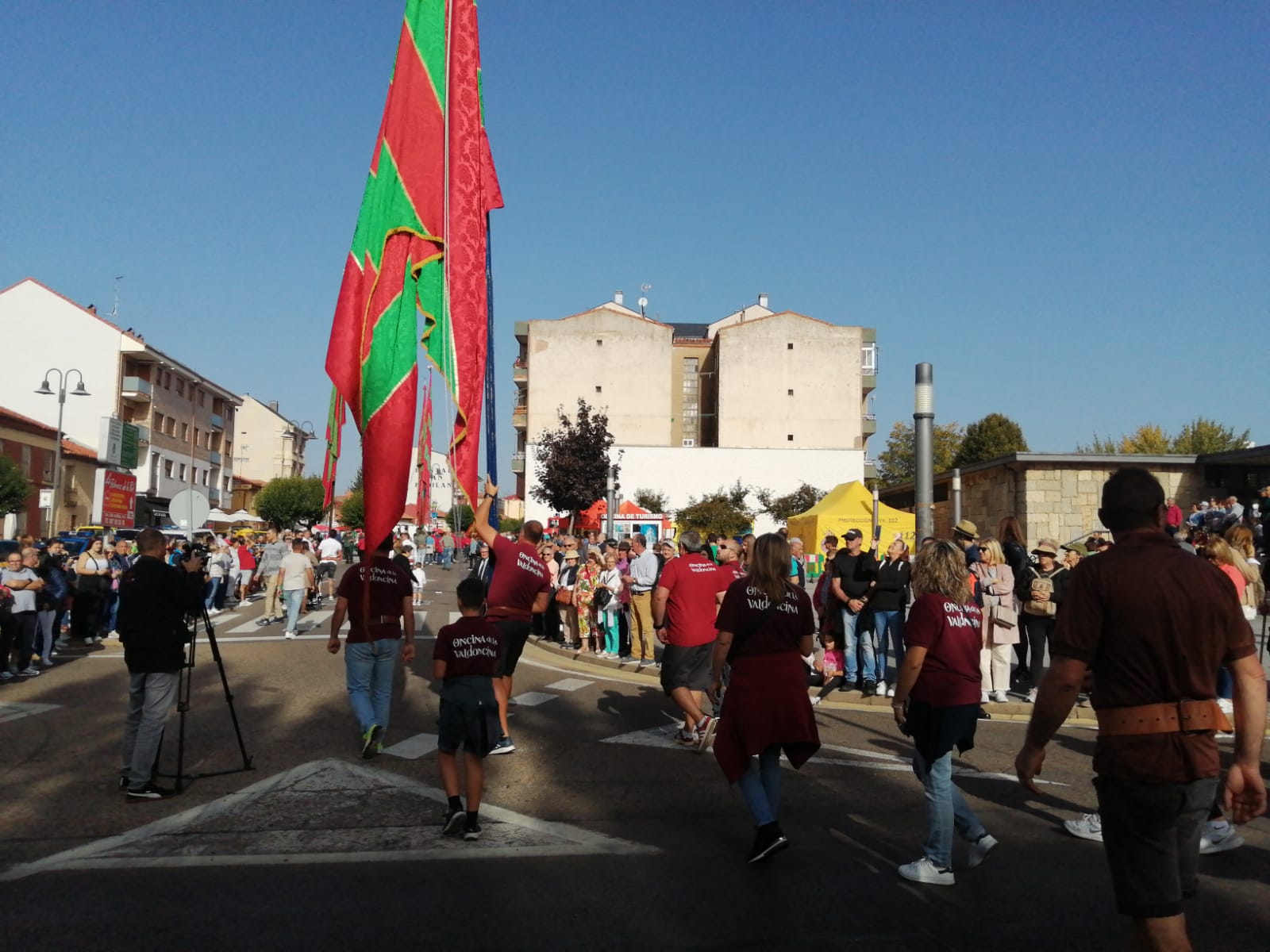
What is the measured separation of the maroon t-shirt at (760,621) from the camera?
18.2 ft

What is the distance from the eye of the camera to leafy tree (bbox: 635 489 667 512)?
55750mm

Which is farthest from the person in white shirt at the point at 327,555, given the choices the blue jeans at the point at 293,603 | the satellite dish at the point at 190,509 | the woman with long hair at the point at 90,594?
the woman with long hair at the point at 90,594

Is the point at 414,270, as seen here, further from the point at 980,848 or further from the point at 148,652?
the point at 980,848

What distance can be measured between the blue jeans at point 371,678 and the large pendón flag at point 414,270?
1712mm

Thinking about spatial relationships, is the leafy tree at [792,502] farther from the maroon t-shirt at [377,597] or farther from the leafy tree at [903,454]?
the maroon t-shirt at [377,597]

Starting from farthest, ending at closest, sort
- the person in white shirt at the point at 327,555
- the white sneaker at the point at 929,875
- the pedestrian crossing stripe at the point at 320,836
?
the person in white shirt at the point at 327,555
the pedestrian crossing stripe at the point at 320,836
the white sneaker at the point at 929,875

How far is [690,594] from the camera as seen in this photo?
839 centimetres

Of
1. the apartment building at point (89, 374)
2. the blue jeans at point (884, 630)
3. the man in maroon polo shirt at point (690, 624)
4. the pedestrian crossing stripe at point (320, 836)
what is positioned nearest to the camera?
the pedestrian crossing stripe at point (320, 836)

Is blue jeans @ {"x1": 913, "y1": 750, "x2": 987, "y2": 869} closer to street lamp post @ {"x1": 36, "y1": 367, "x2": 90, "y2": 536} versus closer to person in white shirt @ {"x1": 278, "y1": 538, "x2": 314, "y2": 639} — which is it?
person in white shirt @ {"x1": 278, "y1": 538, "x2": 314, "y2": 639}

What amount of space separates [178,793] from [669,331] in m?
58.8

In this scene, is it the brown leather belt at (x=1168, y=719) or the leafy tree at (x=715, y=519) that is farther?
the leafy tree at (x=715, y=519)

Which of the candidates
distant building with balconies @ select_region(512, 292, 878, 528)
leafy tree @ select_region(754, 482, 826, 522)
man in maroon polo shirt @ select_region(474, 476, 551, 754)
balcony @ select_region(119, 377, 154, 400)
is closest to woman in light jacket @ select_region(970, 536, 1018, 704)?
man in maroon polo shirt @ select_region(474, 476, 551, 754)

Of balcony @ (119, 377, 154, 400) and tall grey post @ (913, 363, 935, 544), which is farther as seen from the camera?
balcony @ (119, 377, 154, 400)

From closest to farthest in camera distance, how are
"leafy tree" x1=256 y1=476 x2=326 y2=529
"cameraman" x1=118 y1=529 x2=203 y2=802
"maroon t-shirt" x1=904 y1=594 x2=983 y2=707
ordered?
"maroon t-shirt" x1=904 y1=594 x2=983 y2=707 < "cameraman" x1=118 y1=529 x2=203 y2=802 < "leafy tree" x1=256 y1=476 x2=326 y2=529
